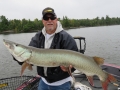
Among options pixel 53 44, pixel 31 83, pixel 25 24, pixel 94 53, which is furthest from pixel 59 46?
pixel 25 24

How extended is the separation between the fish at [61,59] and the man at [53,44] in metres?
0.24

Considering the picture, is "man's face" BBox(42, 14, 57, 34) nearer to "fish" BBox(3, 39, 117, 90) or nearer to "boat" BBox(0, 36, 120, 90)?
"fish" BBox(3, 39, 117, 90)

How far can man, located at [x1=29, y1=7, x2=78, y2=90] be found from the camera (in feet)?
10.0

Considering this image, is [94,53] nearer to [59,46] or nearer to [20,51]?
[59,46]

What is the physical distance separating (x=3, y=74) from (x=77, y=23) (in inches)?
4143

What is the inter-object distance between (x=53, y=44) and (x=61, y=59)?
42 cm

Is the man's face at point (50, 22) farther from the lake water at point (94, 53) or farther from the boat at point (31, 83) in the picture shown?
the lake water at point (94, 53)

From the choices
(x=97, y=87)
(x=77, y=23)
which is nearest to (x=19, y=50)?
(x=97, y=87)

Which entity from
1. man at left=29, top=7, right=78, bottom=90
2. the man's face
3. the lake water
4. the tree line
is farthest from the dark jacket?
the tree line

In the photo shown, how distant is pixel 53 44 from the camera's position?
3133 mm

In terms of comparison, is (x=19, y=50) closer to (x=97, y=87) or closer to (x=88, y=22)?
(x=97, y=87)

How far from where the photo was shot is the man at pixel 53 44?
10.0ft

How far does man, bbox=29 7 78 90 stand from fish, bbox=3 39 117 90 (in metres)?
0.24

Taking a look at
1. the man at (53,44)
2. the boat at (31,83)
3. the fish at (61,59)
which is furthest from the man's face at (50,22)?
the boat at (31,83)
